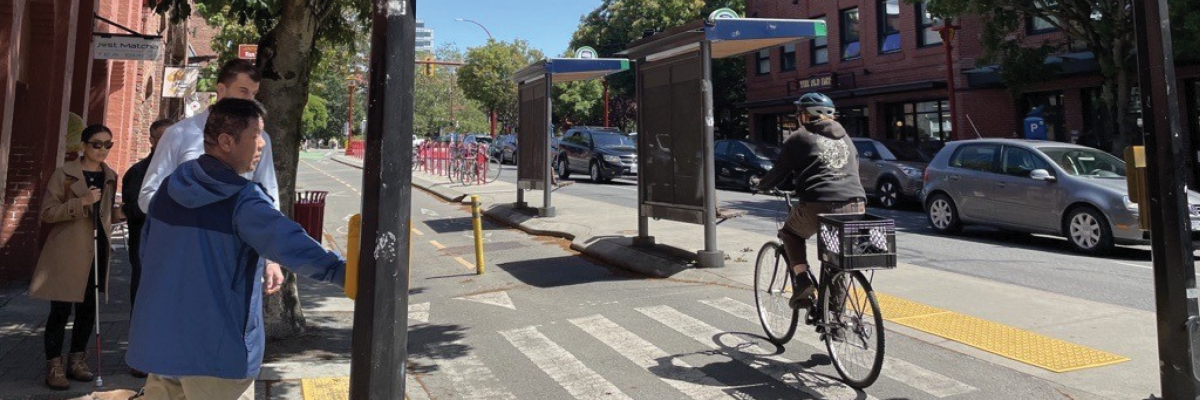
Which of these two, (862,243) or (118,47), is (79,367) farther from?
(118,47)

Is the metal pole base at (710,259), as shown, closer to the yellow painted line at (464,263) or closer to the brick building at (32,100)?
the yellow painted line at (464,263)

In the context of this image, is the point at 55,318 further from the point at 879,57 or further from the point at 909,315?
the point at 879,57

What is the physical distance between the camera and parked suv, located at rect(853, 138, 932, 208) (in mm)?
17234

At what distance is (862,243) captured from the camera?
4.81 meters

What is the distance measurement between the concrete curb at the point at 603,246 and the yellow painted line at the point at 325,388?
14.5 feet

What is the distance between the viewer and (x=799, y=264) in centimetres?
558

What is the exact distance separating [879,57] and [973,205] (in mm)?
16758

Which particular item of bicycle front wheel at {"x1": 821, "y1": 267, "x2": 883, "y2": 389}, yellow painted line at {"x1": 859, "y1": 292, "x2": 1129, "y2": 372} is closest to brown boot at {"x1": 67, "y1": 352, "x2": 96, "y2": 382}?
bicycle front wheel at {"x1": 821, "y1": 267, "x2": 883, "y2": 389}

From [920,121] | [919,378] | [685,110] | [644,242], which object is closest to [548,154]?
[644,242]

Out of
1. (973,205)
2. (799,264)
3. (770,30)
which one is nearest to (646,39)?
(770,30)

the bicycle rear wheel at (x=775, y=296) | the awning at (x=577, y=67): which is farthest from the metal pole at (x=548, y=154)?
the bicycle rear wheel at (x=775, y=296)

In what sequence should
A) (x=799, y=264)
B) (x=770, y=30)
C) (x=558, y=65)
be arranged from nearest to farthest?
(x=799, y=264) → (x=770, y=30) → (x=558, y=65)

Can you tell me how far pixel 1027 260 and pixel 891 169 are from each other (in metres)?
7.86

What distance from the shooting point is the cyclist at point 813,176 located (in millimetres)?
5340
